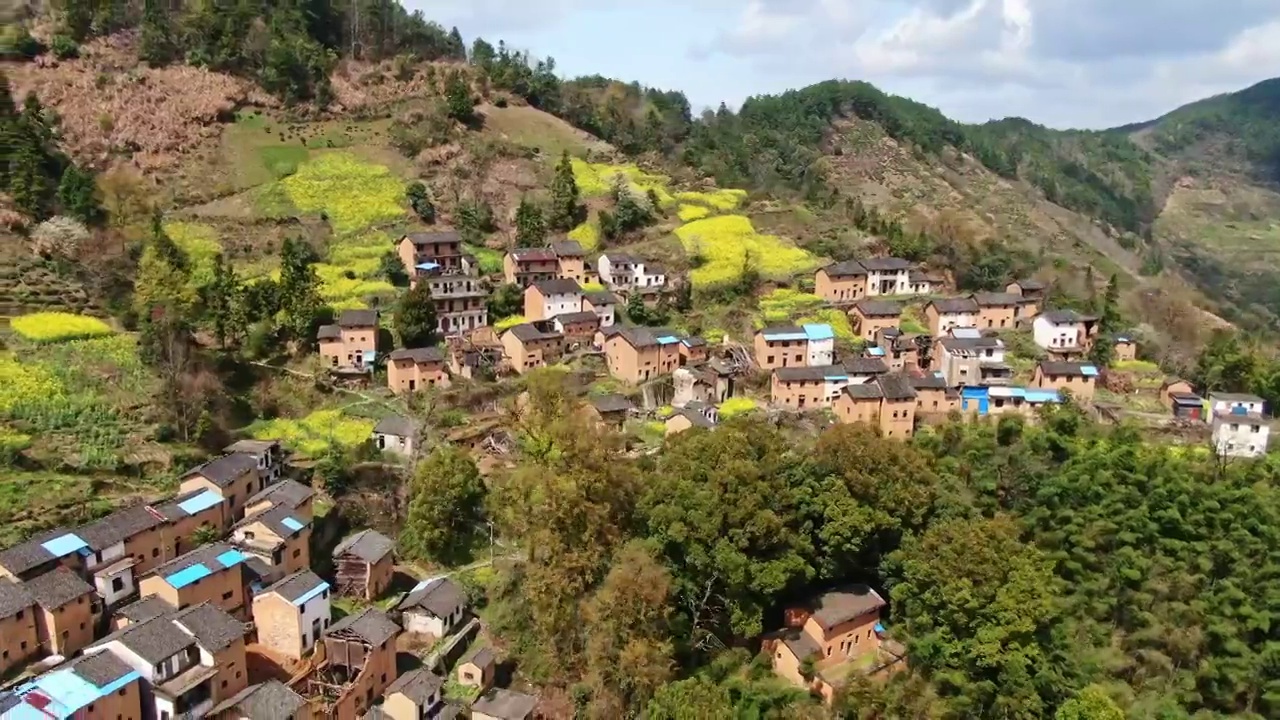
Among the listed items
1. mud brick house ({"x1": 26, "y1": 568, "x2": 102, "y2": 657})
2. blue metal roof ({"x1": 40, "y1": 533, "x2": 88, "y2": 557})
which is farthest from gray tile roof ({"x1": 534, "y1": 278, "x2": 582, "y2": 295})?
mud brick house ({"x1": 26, "y1": 568, "x2": 102, "y2": 657})

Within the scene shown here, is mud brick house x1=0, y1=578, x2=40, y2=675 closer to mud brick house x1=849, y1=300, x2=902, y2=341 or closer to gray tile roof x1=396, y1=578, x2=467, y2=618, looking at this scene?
gray tile roof x1=396, y1=578, x2=467, y2=618

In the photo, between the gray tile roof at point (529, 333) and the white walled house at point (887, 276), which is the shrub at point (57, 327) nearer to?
the gray tile roof at point (529, 333)

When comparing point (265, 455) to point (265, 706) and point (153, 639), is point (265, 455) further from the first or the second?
point (265, 706)

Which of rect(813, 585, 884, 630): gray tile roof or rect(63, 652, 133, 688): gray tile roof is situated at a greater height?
rect(63, 652, 133, 688): gray tile roof

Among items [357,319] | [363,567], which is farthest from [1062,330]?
[363,567]

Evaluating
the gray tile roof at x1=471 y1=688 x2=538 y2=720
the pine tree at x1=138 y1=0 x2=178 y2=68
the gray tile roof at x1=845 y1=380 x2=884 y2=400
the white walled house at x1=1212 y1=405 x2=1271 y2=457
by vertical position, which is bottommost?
the gray tile roof at x1=471 y1=688 x2=538 y2=720

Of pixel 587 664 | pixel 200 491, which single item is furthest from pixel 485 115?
pixel 587 664

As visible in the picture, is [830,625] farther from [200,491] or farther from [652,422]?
[200,491]

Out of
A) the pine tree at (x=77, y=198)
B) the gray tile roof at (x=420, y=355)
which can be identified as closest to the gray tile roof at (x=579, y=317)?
the gray tile roof at (x=420, y=355)
